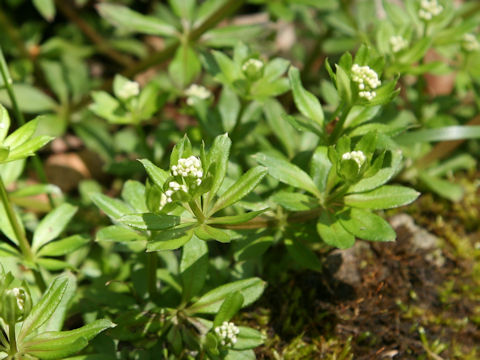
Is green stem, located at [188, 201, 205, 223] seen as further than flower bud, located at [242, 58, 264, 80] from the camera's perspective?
No

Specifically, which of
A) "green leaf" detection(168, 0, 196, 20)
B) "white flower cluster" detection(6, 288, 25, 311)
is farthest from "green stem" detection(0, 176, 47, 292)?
"green leaf" detection(168, 0, 196, 20)

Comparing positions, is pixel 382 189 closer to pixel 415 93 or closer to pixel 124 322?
pixel 124 322

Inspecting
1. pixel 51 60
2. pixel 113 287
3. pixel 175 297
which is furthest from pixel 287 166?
pixel 51 60

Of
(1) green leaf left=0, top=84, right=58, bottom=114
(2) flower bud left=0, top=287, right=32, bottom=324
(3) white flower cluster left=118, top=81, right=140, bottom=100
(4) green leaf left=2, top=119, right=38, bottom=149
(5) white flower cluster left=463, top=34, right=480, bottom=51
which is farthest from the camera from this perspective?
(1) green leaf left=0, top=84, right=58, bottom=114

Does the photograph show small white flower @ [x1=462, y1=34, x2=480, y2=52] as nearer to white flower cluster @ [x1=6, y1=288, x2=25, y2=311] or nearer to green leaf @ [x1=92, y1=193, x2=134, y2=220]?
green leaf @ [x1=92, y1=193, x2=134, y2=220]

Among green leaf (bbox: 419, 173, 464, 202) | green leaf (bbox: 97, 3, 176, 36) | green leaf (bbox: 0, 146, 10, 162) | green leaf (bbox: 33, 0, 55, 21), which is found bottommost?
green leaf (bbox: 419, 173, 464, 202)

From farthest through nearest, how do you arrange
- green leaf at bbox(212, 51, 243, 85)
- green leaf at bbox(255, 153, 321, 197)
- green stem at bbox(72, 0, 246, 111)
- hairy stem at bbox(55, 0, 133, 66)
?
hairy stem at bbox(55, 0, 133, 66) → green stem at bbox(72, 0, 246, 111) → green leaf at bbox(212, 51, 243, 85) → green leaf at bbox(255, 153, 321, 197)

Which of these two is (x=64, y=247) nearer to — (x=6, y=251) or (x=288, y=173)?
(x=6, y=251)

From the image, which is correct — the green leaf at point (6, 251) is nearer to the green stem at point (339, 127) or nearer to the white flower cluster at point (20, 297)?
the white flower cluster at point (20, 297)
